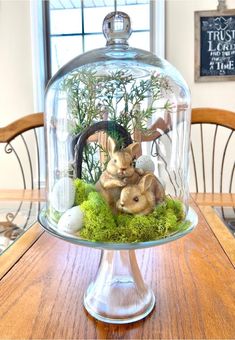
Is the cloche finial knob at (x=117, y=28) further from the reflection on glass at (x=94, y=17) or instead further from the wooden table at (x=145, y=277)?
the reflection on glass at (x=94, y=17)

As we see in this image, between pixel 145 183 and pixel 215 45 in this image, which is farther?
pixel 215 45

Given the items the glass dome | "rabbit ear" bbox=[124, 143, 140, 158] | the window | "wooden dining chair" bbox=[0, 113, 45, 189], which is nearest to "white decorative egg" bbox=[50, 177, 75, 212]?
the glass dome

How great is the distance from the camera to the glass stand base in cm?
50

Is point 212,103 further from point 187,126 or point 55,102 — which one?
point 55,102

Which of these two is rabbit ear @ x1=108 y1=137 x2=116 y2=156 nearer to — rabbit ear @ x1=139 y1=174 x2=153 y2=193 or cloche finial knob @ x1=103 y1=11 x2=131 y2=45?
rabbit ear @ x1=139 y1=174 x2=153 y2=193

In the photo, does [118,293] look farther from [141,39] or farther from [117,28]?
[141,39]

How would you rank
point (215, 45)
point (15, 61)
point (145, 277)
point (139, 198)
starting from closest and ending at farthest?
1. point (139, 198)
2. point (145, 277)
3. point (215, 45)
4. point (15, 61)

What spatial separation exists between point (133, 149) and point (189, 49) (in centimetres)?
179

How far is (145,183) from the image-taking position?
469 mm

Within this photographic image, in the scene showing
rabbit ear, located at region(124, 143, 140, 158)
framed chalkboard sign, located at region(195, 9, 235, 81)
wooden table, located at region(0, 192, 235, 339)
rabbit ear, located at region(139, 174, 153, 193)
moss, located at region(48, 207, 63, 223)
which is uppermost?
framed chalkboard sign, located at region(195, 9, 235, 81)

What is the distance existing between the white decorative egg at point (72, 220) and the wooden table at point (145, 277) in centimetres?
14

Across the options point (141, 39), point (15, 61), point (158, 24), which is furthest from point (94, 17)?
point (15, 61)

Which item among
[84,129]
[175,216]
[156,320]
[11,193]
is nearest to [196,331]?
[156,320]

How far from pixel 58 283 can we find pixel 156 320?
0.21 meters
